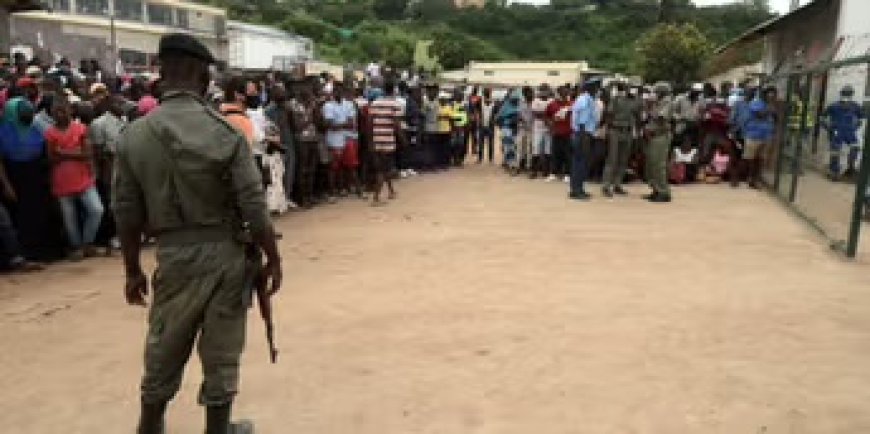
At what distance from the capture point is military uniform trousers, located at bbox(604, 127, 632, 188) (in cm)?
1139

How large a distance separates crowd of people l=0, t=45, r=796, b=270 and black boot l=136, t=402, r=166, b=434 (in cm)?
248

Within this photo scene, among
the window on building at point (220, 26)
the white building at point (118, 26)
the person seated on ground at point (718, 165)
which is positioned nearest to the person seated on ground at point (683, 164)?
the person seated on ground at point (718, 165)

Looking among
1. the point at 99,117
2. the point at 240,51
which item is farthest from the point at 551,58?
the point at 99,117

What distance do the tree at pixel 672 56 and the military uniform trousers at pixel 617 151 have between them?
98.1 feet

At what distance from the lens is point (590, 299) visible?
19.2 ft

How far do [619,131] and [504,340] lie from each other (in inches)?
279

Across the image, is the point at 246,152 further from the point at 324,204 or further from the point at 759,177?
the point at 759,177

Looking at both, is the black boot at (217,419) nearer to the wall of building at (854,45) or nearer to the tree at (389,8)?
the wall of building at (854,45)

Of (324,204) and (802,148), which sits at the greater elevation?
(802,148)

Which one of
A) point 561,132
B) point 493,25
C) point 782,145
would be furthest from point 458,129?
point 493,25

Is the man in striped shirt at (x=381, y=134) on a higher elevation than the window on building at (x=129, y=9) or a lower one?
lower

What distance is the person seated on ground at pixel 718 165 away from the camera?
43.2 feet

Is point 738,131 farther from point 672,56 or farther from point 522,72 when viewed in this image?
point 522,72

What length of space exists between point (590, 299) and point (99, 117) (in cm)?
477
